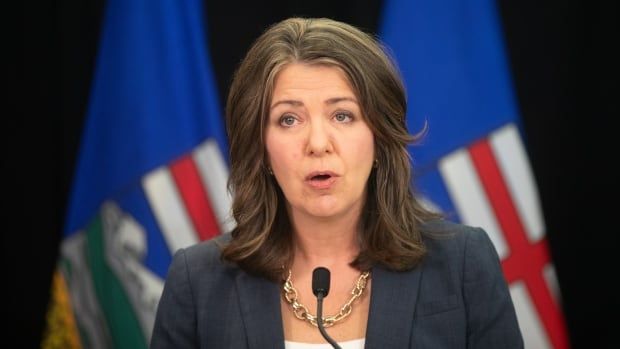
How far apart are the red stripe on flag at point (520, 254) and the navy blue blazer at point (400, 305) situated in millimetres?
1072

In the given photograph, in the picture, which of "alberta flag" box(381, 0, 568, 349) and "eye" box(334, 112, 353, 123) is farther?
"alberta flag" box(381, 0, 568, 349)

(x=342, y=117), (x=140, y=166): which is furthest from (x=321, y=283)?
(x=140, y=166)

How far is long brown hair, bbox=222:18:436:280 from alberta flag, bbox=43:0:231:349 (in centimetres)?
109

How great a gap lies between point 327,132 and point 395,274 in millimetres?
369

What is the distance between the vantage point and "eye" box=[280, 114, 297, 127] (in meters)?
1.83

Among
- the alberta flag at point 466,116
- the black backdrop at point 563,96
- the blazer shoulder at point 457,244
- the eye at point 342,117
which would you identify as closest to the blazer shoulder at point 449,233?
the blazer shoulder at point 457,244

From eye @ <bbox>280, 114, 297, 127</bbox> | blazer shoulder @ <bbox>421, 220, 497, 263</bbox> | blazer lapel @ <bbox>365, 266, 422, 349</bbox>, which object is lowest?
blazer lapel @ <bbox>365, 266, 422, 349</bbox>

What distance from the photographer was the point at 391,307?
1.80 m

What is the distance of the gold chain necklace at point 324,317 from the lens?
1849 mm

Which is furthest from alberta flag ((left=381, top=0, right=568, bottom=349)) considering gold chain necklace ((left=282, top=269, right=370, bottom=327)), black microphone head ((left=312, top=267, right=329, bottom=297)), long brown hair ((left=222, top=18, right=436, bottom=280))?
black microphone head ((left=312, top=267, right=329, bottom=297))

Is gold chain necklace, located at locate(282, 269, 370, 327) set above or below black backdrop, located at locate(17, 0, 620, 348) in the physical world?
below

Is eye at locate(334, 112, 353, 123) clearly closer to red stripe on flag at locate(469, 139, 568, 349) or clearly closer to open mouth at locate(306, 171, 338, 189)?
open mouth at locate(306, 171, 338, 189)

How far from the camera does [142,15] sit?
3109 mm

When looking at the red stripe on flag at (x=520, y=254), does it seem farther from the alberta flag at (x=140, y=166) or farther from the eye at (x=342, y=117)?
the eye at (x=342, y=117)
